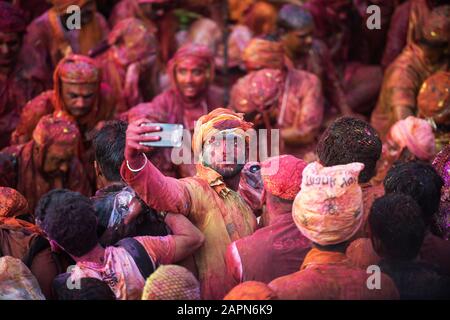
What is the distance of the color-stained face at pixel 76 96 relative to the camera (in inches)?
338

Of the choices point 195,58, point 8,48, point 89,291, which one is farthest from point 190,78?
point 89,291

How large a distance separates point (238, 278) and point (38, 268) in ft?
2.90

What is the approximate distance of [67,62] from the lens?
8.67 meters

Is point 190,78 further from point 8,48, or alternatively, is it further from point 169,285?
point 169,285

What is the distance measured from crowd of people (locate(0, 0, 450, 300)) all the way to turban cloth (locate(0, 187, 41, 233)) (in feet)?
0.04

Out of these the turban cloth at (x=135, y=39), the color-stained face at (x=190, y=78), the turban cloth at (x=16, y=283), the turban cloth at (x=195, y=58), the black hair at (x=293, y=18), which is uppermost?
the black hair at (x=293, y=18)

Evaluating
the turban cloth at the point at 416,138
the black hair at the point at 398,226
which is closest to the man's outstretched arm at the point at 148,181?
the black hair at the point at 398,226

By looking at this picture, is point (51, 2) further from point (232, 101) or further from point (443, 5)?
point (443, 5)

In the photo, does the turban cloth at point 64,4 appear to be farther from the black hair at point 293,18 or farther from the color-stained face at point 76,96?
the black hair at point 293,18

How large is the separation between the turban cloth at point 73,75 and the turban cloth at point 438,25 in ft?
7.53

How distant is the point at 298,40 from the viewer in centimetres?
977

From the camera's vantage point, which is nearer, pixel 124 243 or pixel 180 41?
pixel 124 243
